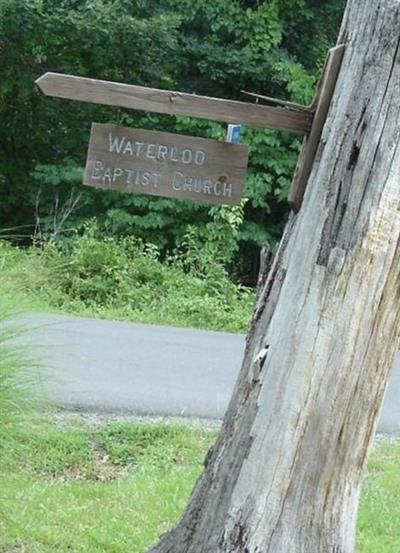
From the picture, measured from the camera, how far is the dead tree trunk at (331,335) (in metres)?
3.16

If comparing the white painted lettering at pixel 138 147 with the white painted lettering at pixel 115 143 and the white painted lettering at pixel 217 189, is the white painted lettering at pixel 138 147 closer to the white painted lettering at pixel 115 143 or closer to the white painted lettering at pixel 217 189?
the white painted lettering at pixel 115 143

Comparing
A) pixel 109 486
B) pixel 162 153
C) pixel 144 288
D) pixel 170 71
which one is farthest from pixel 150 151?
pixel 170 71

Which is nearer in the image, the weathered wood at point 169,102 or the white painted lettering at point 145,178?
the weathered wood at point 169,102

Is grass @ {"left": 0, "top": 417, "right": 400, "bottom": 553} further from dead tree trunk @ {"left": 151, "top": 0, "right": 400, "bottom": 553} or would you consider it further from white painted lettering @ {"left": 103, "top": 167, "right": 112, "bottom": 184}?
white painted lettering @ {"left": 103, "top": 167, "right": 112, "bottom": 184}

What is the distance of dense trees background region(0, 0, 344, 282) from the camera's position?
13.8 metres

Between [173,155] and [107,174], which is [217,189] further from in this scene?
[107,174]

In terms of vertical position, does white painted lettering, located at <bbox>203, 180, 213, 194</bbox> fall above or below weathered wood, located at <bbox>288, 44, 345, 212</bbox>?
below

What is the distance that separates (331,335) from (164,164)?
0.79 m

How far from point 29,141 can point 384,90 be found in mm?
13134

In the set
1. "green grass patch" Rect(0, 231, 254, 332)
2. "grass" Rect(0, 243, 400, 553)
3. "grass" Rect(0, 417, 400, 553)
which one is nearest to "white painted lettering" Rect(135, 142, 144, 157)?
"grass" Rect(0, 243, 400, 553)

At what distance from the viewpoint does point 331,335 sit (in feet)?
10.6

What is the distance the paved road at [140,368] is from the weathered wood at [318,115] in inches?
75.7

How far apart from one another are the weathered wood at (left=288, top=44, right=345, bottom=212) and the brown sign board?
20cm

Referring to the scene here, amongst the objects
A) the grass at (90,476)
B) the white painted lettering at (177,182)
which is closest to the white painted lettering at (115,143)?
the white painted lettering at (177,182)
